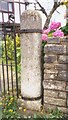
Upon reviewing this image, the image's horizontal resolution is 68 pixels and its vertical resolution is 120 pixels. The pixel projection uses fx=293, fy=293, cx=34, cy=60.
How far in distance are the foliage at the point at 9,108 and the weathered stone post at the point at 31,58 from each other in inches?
6.3

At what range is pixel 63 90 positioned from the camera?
3.26 metres

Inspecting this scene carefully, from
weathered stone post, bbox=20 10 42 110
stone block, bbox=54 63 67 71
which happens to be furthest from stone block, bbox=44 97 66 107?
stone block, bbox=54 63 67 71

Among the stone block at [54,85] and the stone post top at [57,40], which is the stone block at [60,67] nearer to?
the stone block at [54,85]

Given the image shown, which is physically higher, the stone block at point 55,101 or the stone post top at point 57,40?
the stone post top at point 57,40

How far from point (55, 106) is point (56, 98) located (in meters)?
0.10

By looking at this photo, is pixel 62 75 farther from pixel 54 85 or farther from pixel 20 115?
pixel 20 115

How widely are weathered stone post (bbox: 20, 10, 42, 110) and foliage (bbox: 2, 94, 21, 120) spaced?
161mm

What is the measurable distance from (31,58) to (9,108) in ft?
2.11

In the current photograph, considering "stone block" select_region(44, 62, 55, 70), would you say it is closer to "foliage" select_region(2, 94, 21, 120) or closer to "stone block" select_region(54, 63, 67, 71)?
"stone block" select_region(54, 63, 67, 71)

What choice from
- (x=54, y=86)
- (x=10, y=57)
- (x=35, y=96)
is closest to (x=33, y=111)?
(x=35, y=96)

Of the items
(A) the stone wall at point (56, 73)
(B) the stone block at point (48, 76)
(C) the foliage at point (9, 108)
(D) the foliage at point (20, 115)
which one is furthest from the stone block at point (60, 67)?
(C) the foliage at point (9, 108)

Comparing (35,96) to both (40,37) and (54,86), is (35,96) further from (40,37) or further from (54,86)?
(40,37)

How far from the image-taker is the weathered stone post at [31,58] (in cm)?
329

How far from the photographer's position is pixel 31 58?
3.33 metres
